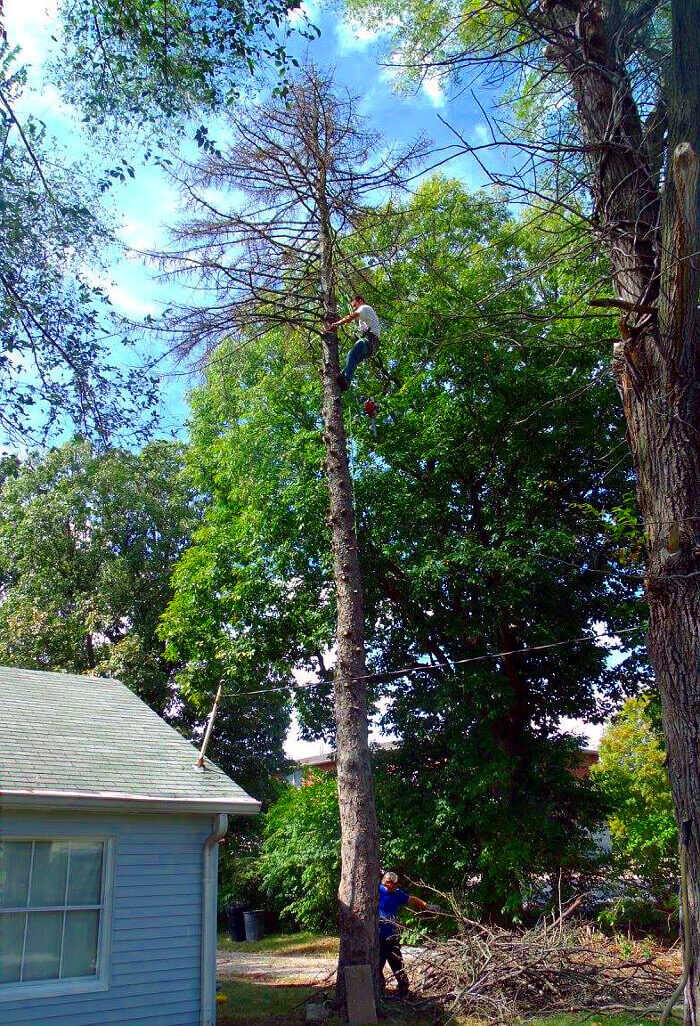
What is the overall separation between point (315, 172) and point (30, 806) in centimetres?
929

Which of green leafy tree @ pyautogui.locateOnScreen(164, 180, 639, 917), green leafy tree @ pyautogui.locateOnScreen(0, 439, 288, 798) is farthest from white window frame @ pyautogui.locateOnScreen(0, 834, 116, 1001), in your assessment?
green leafy tree @ pyautogui.locateOnScreen(0, 439, 288, 798)

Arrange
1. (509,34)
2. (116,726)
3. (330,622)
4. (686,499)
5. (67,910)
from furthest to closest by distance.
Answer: (330,622) < (116,726) < (67,910) < (509,34) < (686,499)


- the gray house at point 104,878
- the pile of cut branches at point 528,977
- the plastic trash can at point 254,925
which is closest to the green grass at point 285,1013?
the pile of cut branches at point 528,977

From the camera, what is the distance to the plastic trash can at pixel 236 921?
61.8 feet

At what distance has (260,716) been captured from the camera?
22266mm

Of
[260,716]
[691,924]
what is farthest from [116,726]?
[260,716]

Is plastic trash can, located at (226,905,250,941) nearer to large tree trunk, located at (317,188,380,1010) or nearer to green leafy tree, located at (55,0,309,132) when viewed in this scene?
large tree trunk, located at (317,188,380,1010)

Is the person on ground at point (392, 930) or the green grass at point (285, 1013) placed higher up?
the person on ground at point (392, 930)

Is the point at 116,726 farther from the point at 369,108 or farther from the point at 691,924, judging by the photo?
the point at 369,108

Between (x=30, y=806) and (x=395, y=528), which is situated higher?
(x=395, y=528)

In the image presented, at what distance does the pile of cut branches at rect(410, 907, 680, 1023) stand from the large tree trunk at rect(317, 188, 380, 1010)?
3.58ft

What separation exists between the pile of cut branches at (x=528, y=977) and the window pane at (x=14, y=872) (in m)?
4.58

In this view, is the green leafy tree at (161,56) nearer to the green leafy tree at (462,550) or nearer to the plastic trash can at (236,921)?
the green leafy tree at (462,550)

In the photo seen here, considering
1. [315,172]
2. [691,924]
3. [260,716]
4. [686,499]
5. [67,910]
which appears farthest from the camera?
[260,716]
